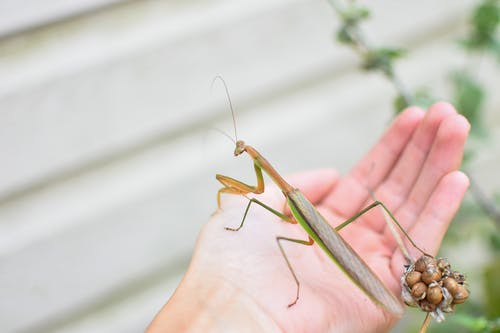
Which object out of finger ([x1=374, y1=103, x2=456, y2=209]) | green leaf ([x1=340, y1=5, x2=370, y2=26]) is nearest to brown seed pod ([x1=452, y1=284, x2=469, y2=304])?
finger ([x1=374, y1=103, x2=456, y2=209])

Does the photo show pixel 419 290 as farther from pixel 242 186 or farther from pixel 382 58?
pixel 382 58

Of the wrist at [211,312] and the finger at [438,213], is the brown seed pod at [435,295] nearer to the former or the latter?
the finger at [438,213]

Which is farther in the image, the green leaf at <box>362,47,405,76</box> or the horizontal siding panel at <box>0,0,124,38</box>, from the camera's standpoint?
the horizontal siding panel at <box>0,0,124,38</box>

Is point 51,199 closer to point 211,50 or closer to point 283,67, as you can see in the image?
point 211,50

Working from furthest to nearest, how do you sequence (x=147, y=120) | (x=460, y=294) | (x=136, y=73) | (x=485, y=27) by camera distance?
(x=147, y=120) < (x=136, y=73) < (x=485, y=27) < (x=460, y=294)

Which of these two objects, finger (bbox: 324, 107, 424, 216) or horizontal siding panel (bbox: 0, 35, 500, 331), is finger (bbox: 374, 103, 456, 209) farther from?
horizontal siding panel (bbox: 0, 35, 500, 331)

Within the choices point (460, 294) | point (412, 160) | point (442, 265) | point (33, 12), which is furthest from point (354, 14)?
point (33, 12)

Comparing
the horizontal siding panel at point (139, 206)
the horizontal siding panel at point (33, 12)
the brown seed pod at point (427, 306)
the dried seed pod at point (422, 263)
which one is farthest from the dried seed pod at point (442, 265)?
the horizontal siding panel at point (33, 12)
